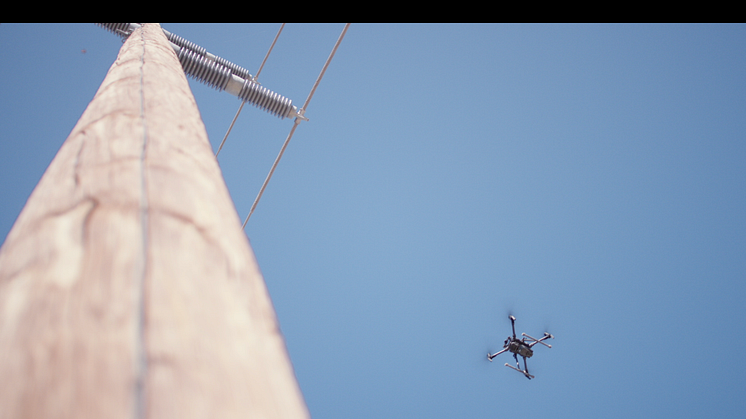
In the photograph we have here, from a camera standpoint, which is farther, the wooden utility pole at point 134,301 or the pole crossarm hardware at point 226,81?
the pole crossarm hardware at point 226,81

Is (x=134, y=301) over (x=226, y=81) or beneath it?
beneath

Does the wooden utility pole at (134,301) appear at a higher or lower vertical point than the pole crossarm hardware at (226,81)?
lower

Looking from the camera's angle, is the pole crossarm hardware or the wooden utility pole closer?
the wooden utility pole

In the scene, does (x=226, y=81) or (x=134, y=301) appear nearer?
(x=134, y=301)

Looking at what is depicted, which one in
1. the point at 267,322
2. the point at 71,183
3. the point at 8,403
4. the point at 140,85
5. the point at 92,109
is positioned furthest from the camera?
the point at 140,85

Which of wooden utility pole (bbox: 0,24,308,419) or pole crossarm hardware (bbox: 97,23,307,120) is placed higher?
pole crossarm hardware (bbox: 97,23,307,120)
